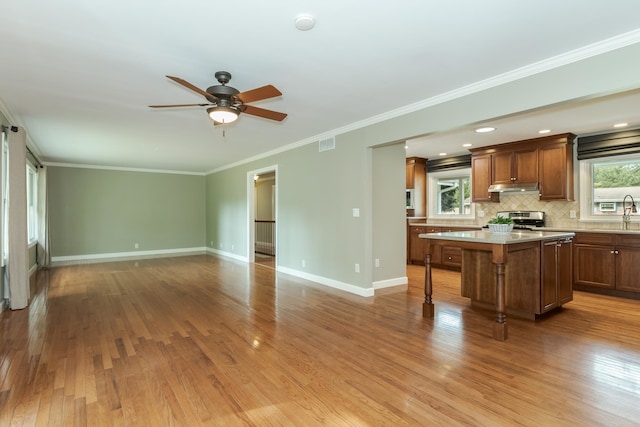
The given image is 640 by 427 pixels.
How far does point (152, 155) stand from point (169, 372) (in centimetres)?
→ 587

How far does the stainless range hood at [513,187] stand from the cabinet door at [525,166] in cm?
5

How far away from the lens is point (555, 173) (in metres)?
5.48

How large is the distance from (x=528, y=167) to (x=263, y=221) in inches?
267

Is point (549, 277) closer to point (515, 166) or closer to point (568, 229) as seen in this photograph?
point (568, 229)

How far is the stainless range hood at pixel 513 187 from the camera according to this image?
577cm

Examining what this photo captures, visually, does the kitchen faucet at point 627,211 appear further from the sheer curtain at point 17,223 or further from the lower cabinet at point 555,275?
the sheer curtain at point 17,223

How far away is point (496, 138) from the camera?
18.7 feet

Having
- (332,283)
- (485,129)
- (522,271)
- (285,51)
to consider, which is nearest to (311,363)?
(285,51)

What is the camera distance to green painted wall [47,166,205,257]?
330 inches

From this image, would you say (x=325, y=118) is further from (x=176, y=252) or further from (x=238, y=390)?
(x=176, y=252)

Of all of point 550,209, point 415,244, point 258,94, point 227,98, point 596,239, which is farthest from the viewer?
point 415,244

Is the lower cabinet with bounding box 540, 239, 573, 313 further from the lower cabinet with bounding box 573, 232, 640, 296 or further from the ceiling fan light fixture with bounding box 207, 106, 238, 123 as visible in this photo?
the ceiling fan light fixture with bounding box 207, 106, 238, 123

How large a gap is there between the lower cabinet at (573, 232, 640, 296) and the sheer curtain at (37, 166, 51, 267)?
1008 centimetres

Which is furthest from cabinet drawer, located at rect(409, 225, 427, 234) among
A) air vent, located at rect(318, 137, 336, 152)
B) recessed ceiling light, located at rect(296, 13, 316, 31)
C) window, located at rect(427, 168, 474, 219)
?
recessed ceiling light, located at rect(296, 13, 316, 31)
